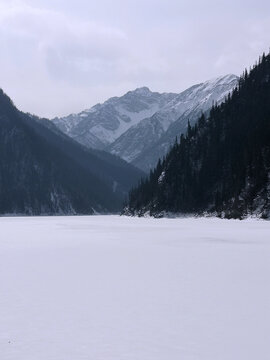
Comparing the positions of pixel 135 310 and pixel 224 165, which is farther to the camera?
pixel 224 165

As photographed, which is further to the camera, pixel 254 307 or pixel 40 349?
pixel 254 307

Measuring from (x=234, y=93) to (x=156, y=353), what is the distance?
589ft

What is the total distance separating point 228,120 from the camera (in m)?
171

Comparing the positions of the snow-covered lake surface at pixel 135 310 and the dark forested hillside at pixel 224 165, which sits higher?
the dark forested hillside at pixel 224 165

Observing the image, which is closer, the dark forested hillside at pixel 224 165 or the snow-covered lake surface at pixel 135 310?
the snow-covered lake surface at pixel 135 310

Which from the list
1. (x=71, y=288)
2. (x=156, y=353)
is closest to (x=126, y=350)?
(x=156, y=353)

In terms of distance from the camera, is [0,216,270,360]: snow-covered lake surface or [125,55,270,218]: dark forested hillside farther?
[125,55,270,218]: dark forested hillside

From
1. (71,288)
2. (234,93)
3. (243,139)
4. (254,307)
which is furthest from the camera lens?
(234,93)

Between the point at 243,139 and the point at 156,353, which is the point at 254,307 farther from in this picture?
the point at 243,139

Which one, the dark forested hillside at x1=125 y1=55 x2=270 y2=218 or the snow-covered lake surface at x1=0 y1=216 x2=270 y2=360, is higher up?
the dark forested hillside at x1=125 y1=55 x2=270 y2=218

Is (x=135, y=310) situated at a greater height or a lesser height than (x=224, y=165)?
lesser

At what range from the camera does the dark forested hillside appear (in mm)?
122188

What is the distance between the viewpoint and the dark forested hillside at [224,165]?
12219 cm

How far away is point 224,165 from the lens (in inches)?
6048
